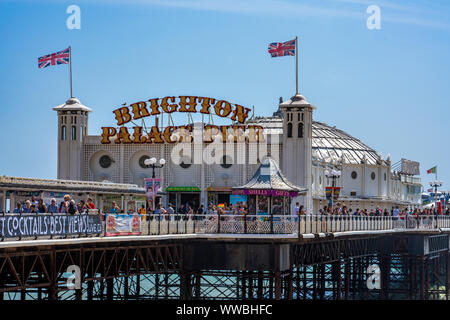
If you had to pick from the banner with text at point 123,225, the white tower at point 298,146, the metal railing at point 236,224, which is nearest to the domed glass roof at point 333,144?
the white tower at point 298,146

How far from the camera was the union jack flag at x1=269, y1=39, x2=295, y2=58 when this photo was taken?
6906cm

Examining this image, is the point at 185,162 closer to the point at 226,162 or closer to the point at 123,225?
the point at 226,162

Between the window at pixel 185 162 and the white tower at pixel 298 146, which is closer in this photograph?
the white tower at pixel 298 146

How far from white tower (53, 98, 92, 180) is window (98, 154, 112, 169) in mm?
1526

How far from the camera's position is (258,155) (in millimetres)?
72250

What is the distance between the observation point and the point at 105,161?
247ft

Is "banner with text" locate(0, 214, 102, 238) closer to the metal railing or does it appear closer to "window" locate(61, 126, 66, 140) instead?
the metal railing

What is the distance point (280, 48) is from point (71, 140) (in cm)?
1735

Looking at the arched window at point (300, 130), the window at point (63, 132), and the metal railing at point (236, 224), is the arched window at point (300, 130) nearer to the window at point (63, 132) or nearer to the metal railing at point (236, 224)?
the metal railing at point (236, 224)

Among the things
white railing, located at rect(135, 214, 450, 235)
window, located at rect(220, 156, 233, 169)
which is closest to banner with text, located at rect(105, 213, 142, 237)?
white railing, located at rect(135, 214, 450, 235)

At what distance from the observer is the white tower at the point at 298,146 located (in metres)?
71.3

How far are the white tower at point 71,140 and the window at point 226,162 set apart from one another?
10.7 meters
